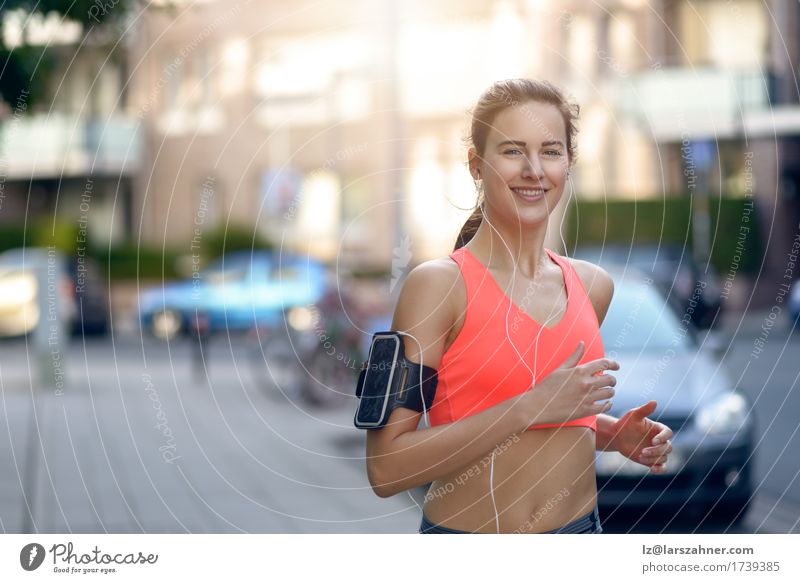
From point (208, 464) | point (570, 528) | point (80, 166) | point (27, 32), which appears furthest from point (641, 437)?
point (80, 166)

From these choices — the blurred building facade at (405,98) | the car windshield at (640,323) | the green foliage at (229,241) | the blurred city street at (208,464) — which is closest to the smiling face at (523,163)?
the blurred city street at (208,464)

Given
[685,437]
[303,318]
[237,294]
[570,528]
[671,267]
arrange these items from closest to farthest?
[570,528] < [685,437] < [303,318] < [671,267] < [237,294]

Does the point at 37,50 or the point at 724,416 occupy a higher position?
the point at 37,50

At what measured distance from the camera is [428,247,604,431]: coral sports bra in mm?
2750

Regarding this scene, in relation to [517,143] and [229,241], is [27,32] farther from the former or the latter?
[229,241]

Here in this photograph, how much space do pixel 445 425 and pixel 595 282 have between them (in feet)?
2.06

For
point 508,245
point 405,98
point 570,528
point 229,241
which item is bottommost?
point 229,241

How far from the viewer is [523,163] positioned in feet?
9.34

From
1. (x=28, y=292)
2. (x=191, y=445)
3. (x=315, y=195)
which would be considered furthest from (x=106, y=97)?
(x=191, y=445)

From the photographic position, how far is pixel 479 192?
311cm

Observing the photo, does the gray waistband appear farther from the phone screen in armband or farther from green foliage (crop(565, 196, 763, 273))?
green foliage (crop(565, 196, 763, 273))

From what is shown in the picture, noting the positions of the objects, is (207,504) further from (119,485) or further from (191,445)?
(191,445)

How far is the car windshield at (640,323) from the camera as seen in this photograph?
836 centimetres
